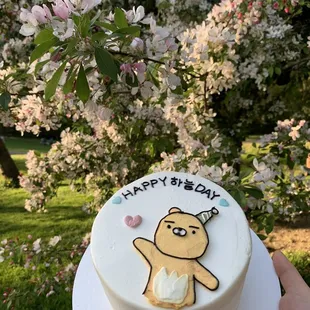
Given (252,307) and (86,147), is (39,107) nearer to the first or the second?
(86,147)

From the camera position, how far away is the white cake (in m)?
1.22

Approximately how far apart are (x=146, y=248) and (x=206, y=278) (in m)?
0.20

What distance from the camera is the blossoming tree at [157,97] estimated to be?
1.38 metres

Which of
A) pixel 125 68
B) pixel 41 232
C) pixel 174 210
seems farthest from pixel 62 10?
pixel 41 232

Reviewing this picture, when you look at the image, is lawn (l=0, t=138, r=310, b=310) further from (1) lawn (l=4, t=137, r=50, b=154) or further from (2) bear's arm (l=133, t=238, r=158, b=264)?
(1) lawn (l=4, t=137, r=50, b=154)

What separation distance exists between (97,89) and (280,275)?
3.29 ft

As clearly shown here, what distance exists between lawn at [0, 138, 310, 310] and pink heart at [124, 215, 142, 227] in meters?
1.43

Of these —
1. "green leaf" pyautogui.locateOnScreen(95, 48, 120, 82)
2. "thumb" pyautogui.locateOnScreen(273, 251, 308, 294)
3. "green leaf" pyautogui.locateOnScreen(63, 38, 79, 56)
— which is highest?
"green leaf" pyautogui.locateOnScreen(63, 38, 79, 56)

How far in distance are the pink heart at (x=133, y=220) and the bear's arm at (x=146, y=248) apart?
54 mm

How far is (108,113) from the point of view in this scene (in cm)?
201

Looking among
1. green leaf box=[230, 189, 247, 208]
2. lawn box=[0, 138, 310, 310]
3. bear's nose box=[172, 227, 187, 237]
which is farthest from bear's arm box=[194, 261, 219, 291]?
lawn box=[0, 138, 310, 310]

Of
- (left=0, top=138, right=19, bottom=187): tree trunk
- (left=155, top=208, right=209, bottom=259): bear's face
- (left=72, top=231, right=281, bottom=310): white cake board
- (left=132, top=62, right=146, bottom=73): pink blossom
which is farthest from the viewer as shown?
(left=0, top=138, right=19, bottom=187): tree trunk

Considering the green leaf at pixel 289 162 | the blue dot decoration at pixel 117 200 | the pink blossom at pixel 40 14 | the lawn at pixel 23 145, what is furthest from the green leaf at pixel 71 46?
the lawn at pixel 23 145

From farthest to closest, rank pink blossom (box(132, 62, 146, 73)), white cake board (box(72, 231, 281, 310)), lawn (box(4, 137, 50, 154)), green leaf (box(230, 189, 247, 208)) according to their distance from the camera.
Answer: lawn (box(4, 137, 50, 154)), green leaf (box(230, 189, 247, 208)), pink blossom (box(132, 62, 146, 73)), white cake board (box(72, 231, 281, 310))
